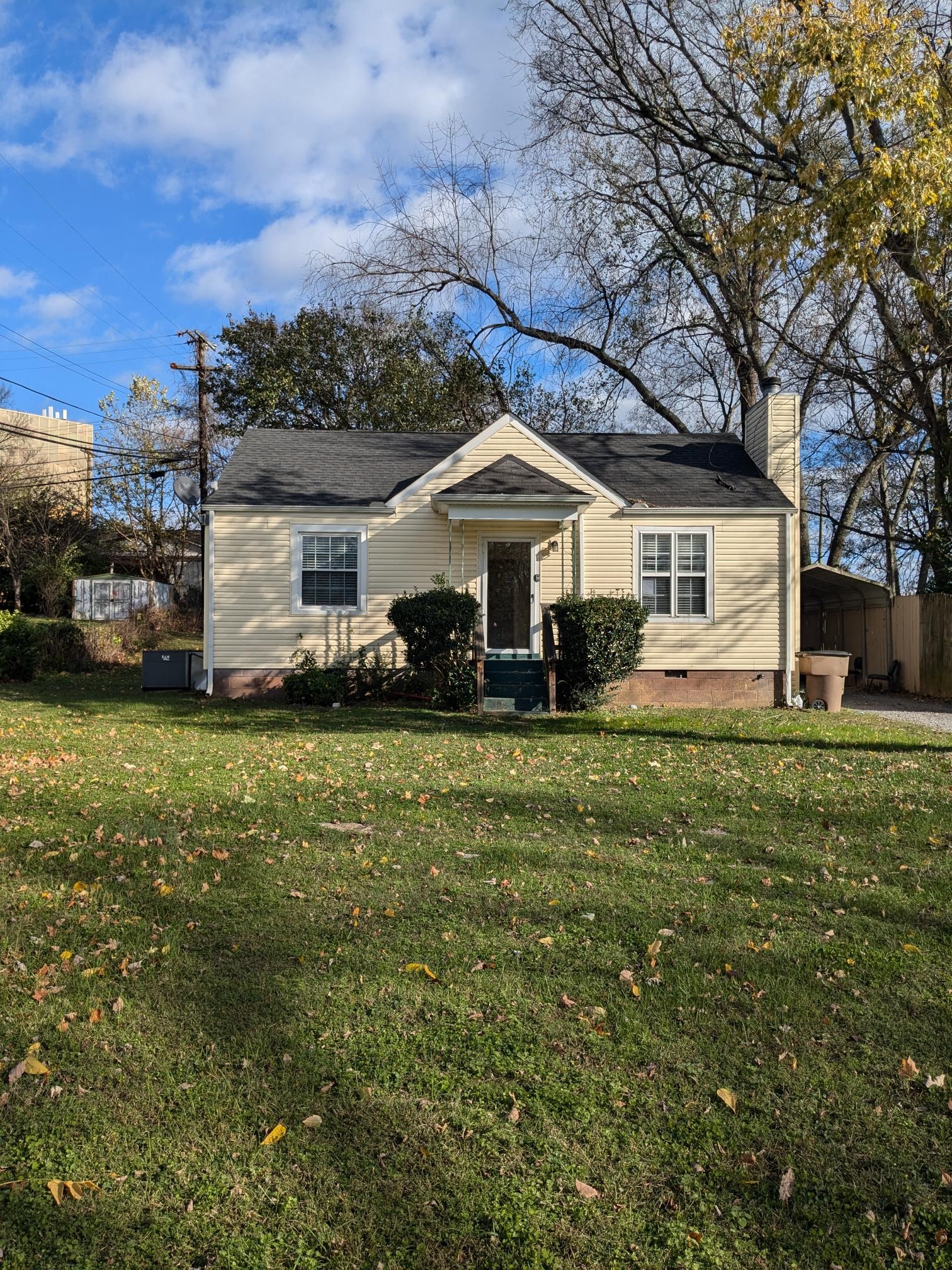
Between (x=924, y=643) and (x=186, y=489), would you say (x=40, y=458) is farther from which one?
(x=924, y=643)

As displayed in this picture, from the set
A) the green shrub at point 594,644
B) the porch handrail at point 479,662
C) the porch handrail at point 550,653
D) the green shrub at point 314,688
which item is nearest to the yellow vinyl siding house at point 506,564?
the green shrub at point 314,688

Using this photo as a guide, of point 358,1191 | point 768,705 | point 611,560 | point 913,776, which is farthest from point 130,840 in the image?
point 768,705

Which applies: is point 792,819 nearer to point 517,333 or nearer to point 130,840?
point 130,840

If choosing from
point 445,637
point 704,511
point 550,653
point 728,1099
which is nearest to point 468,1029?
point 728,1099

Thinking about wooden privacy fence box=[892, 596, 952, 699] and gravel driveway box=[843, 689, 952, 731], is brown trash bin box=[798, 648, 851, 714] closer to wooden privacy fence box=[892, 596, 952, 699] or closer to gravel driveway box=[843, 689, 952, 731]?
gravel driveway box=[843, 689, 952, 731]

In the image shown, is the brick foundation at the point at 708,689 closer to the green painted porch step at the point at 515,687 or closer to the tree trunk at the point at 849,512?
the green painted porch step at the point at 515,687

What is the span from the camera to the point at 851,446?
31531 millimetres

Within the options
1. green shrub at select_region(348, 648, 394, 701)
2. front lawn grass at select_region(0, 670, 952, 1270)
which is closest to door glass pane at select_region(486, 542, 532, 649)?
green shrub at select_region(348, 648, 394, 701)

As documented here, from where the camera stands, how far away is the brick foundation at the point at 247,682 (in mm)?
15727

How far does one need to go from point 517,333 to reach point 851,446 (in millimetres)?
12709

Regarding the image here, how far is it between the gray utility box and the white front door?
537 centimetres

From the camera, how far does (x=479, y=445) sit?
16.0m

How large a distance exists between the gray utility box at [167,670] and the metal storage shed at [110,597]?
379 inches

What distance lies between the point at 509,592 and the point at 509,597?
77mm
